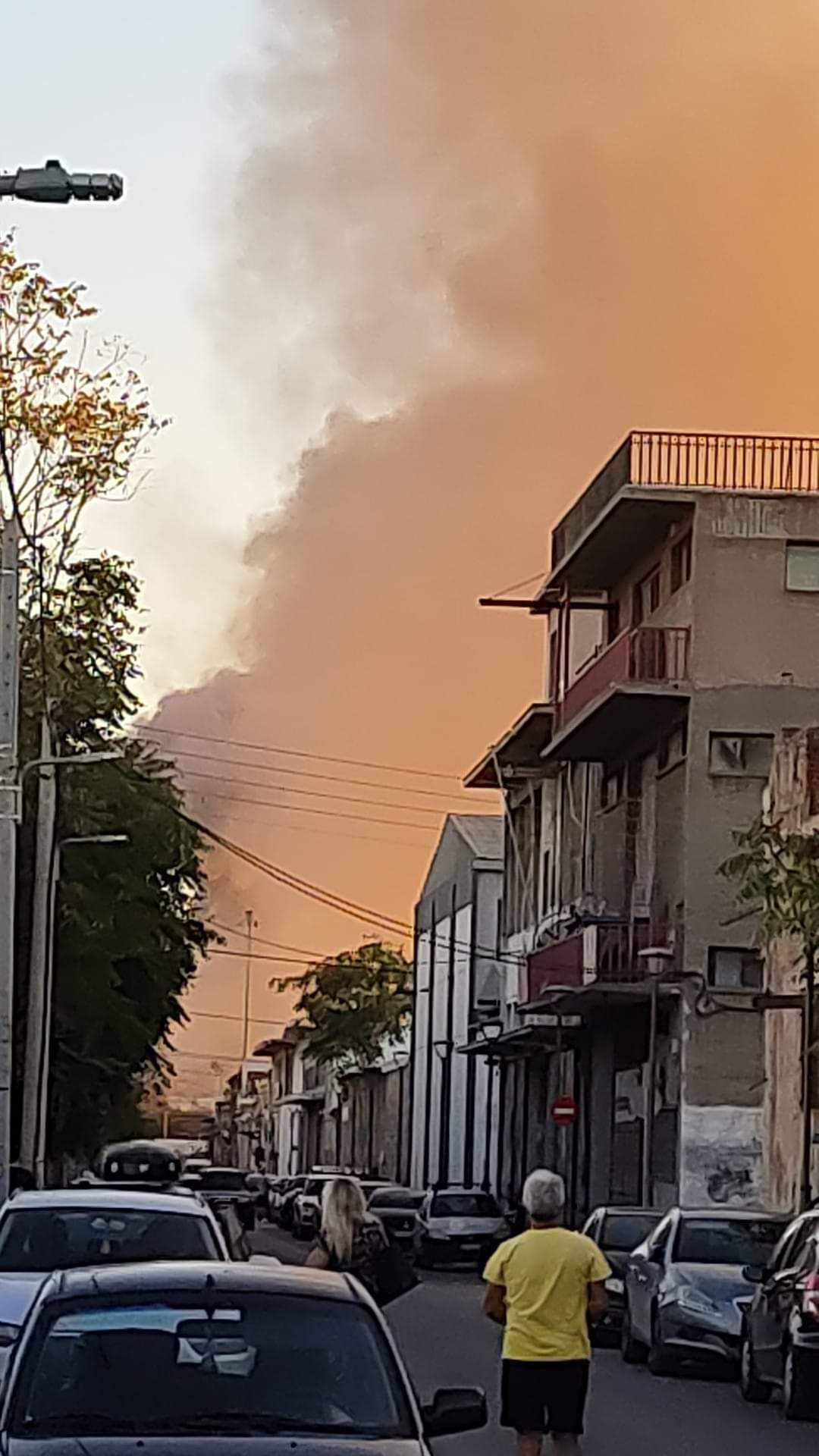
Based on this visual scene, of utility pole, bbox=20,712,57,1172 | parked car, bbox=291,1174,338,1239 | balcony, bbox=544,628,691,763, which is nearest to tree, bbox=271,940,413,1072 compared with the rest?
parked car, bbox=291,1174,338,1239

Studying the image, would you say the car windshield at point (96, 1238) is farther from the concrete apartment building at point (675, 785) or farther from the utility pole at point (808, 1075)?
the concrete apartment building at point (675, 785)

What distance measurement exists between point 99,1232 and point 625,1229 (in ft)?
58.9

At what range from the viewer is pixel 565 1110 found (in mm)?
53188

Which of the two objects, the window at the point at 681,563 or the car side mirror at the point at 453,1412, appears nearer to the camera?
the car side mirror at the point at 453,1412

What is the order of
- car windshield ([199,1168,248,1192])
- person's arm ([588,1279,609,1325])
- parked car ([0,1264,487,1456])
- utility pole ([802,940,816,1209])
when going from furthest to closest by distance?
car windshield ([199,1168,248,1192]), utility pole ([802,940,816,1209]), person's arm ([588,1279,609,1325]), parked car ([0,1264,487,1456])

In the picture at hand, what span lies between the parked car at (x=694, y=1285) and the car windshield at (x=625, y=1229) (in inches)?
234

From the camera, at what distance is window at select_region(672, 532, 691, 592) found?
51438mm

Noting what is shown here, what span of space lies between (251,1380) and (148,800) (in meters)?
41.5

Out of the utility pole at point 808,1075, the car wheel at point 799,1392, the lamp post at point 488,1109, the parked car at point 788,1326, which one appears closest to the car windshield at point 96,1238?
the parked car at point 788,1326

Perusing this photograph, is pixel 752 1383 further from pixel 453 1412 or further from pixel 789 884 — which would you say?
pixel 453 1412

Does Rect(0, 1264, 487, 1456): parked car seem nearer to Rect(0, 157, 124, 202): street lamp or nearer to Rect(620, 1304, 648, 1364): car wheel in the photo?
Rect(0, 157, 124, 202): street lamp

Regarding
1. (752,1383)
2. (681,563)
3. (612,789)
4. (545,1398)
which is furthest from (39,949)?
(545,1398)

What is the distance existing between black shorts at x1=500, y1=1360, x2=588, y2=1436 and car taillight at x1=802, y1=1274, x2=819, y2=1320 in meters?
7.33

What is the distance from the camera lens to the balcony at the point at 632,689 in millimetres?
50125
